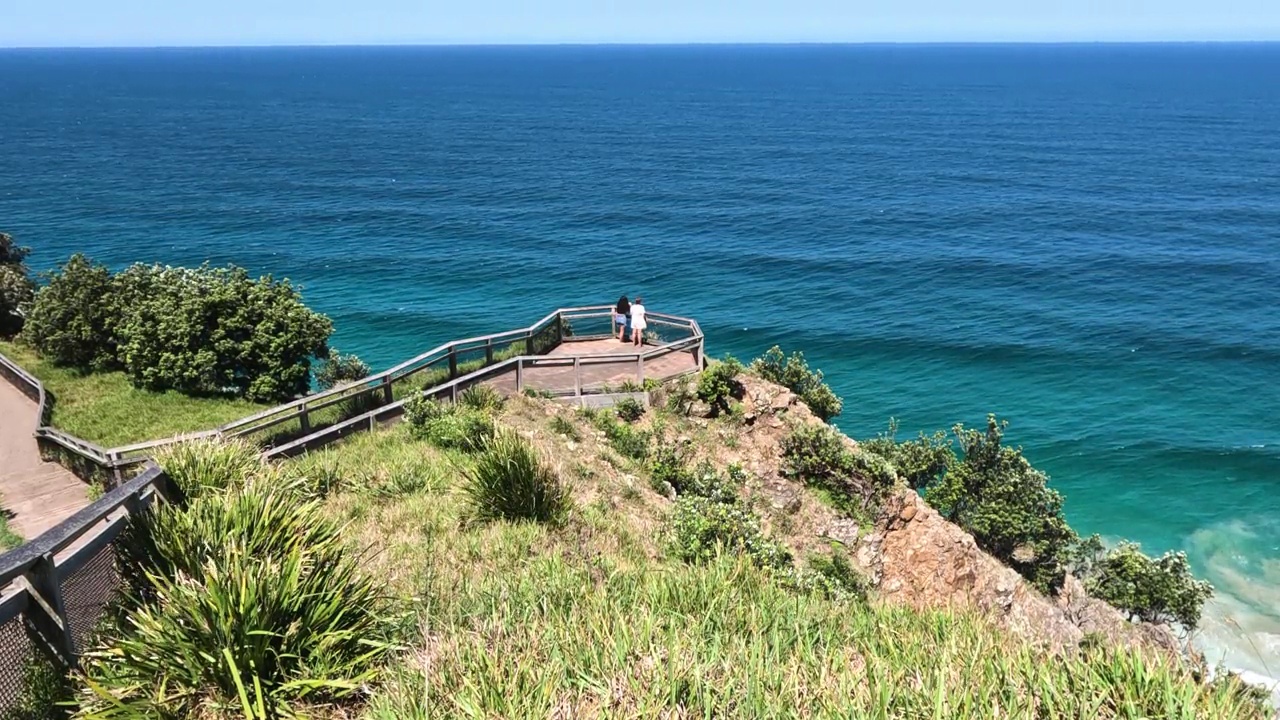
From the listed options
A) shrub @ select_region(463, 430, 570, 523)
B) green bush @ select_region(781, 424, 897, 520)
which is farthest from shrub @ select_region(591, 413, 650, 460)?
shrub @ select_region(463, 430, 570, 523)

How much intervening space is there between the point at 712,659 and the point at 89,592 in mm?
4493

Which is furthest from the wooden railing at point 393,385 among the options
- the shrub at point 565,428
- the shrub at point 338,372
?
the shrub at point 338,372

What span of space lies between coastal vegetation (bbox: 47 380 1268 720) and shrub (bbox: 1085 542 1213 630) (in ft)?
56.4

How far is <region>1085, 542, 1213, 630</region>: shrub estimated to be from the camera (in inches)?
887

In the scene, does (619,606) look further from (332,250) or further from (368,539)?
(332,250)

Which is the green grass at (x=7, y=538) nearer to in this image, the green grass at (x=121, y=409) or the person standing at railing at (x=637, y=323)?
the green grass at (x=121, y=409)

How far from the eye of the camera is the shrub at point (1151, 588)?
887 inches

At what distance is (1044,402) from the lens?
38906mm

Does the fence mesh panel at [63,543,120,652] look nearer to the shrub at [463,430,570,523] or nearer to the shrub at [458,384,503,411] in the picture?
the shrub at [463,430,570,523]

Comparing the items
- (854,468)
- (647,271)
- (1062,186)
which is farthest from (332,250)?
(1062,186)

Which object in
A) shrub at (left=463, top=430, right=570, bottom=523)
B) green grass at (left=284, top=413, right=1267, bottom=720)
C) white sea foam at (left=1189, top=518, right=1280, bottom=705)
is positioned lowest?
white sea foam at (left=1189, top=518, right=1280, bottom=705)

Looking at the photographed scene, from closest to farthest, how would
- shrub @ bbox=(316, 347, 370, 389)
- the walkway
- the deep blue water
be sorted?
the walkway < shrub @ bbox=(316, 347, 370, 389) < the deep blue water

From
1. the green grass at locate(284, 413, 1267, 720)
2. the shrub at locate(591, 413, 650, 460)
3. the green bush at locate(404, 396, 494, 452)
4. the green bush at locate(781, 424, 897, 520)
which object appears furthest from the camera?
the green bush at locate(781, 424, 897, 520)

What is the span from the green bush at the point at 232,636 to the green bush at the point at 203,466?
5.58 ft
